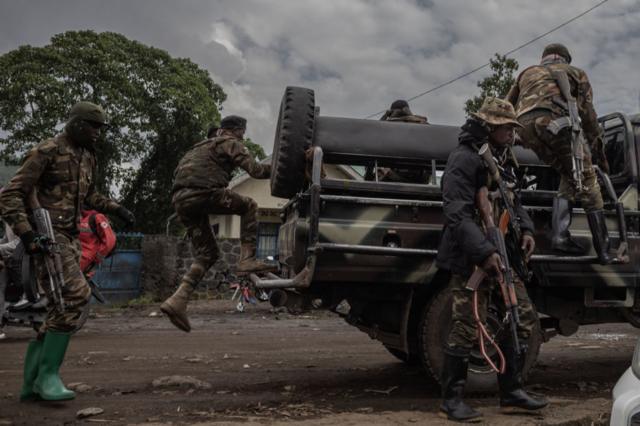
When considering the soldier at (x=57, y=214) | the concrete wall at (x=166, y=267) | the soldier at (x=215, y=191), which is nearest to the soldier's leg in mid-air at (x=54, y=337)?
the soldier at (x=57, y=214)

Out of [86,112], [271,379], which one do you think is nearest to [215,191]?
[86,112]

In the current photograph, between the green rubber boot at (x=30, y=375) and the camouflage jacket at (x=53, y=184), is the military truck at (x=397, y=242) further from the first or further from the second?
the green rubber boot at (x=30, y=375)

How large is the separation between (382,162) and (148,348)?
3.68m

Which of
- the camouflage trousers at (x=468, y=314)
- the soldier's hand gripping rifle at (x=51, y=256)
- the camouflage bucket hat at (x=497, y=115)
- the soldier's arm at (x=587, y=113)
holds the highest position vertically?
the soldier's arm at (x=587, y=113)

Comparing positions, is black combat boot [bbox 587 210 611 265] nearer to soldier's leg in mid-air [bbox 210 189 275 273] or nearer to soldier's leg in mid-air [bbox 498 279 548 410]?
soldier's leg in mid-air [bbox 498 279 548 410]

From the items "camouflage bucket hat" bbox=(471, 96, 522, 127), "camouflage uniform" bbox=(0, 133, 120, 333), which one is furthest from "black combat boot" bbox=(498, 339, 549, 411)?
"camouflage uniform" bbox=(0, 133, 120, 333)

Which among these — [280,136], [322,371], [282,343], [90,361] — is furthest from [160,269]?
[280,136]

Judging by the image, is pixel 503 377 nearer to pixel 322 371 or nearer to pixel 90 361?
pixel 322 371

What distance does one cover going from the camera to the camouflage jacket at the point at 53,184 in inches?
177

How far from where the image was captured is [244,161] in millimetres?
5438

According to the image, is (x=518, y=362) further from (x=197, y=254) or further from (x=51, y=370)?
(x=51, y=370)

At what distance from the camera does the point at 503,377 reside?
4.32 m

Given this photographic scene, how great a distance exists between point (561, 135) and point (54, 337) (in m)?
4.06

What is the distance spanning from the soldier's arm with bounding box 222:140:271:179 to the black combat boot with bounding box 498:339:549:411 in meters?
2.37
